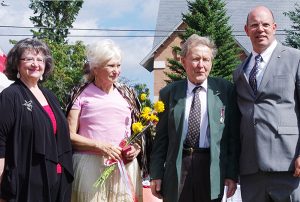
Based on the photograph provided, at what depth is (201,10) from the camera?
27219 mm

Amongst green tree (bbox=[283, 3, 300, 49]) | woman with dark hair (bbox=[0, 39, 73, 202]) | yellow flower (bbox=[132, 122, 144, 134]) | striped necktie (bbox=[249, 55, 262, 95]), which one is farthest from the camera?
green tree (bbox=[283, 3, 300, 49])

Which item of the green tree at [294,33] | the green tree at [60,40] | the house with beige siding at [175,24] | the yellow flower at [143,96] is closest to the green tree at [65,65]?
the green tree at [60,40]

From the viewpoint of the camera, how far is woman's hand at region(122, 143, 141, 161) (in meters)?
4.94

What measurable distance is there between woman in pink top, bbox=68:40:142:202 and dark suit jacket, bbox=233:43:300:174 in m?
1.08

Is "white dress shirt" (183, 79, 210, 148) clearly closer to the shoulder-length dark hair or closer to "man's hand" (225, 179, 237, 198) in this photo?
"man's hand" (225, 179, 237, 198)

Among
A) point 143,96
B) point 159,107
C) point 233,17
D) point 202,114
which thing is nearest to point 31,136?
point 159,107

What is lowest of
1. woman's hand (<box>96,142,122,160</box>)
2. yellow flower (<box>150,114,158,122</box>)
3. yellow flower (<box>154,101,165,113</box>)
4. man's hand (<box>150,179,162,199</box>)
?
man's hand (<box>150,179,162,199</box>)

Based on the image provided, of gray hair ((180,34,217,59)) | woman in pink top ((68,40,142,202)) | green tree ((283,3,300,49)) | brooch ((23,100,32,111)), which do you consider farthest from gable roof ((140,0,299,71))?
brooch ((23,100,32,111))

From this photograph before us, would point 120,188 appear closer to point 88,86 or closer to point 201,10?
point 88,86

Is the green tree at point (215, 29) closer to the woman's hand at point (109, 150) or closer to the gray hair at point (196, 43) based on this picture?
the gray hair at point (196, 43)

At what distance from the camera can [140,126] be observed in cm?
489

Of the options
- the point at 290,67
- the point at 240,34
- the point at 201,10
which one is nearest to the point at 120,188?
the point at 290,67

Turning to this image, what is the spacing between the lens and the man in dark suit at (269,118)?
4367mm

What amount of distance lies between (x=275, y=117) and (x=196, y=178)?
0.81 m
